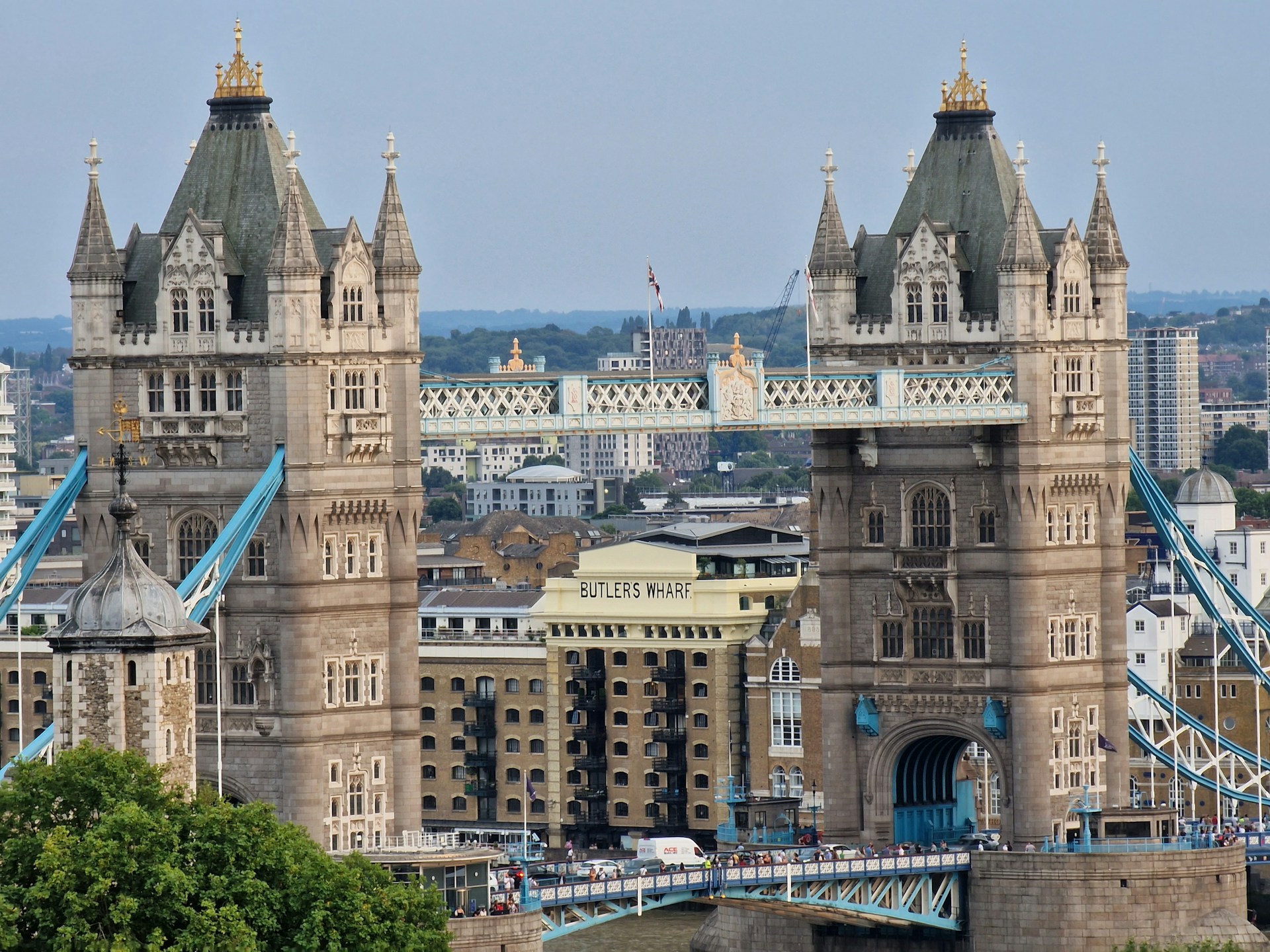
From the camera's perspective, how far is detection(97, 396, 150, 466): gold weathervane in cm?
13700

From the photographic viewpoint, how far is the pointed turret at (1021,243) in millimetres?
152125

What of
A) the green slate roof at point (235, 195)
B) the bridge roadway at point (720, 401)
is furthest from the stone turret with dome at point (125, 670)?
the bridge roadway at point (720, 401)

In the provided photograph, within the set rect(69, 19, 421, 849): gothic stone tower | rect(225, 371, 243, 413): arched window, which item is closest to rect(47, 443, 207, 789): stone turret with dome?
rect(69, 19, 421, 849): gothic stone tower

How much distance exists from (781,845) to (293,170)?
3417cm

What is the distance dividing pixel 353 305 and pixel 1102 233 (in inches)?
1206

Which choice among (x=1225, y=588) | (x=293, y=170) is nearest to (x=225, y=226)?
(x=293, y=170)

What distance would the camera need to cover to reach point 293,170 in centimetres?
13662

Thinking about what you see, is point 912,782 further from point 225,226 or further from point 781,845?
point 225,226

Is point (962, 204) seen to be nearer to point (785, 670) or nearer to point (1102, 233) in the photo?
point (1102, 233)

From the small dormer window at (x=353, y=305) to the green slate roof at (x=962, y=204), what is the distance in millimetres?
24852

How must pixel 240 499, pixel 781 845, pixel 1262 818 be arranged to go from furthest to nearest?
1. pixel 1262 818
2. pixel 781 845
3. pixel 240 499

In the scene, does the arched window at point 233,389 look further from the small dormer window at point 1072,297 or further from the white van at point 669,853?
the small dormer window at point 1072,297

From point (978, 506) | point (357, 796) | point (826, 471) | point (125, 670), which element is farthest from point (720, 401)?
point (125, 670)

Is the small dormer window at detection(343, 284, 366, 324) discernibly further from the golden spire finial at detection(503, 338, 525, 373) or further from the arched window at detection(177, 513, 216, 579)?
the golden spire finial at detection(503, 338, 525, 373)
